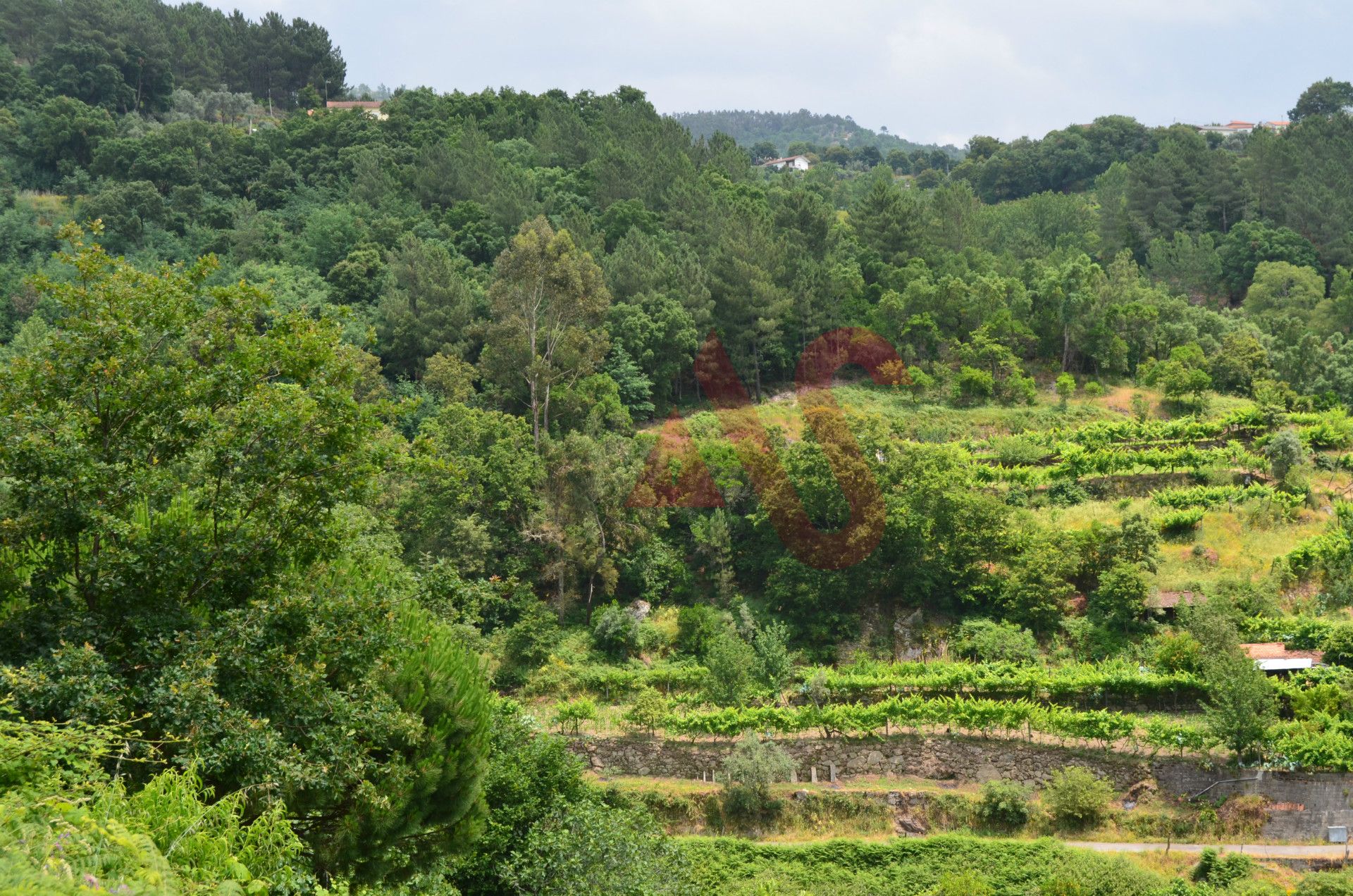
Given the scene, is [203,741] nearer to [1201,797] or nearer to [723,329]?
[1201,797]

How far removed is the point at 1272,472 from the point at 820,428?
13.2 meters

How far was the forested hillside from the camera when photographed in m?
10.4

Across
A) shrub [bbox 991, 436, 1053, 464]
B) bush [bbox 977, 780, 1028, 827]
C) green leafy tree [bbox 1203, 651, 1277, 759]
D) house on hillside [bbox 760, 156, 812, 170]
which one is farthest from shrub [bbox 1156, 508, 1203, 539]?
house on hillside [bbox 760, 156, 812, 170]

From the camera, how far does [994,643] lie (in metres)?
25.4

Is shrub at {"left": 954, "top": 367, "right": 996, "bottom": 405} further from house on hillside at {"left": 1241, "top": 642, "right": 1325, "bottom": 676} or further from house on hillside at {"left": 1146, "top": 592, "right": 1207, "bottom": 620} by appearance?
house on hillside at {"left": 1241, "top": 642, "right": 1325, "bottom": 676}

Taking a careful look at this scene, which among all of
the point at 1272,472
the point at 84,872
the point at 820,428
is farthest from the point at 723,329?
the point at 84,872

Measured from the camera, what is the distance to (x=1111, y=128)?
9012 centimetres

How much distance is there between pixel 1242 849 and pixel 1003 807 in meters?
4.12

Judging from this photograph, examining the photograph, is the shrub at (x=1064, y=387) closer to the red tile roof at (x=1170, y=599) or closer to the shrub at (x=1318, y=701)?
the red tile roof at (x=1170, y=599)

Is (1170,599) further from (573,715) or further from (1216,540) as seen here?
(573,715)

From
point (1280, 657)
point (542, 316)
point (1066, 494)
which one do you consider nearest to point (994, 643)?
point (1280, 657)

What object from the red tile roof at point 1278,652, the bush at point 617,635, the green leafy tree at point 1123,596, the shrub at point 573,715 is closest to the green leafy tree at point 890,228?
the green leafy tree at point 1123,596

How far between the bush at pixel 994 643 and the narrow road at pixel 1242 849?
562 cm

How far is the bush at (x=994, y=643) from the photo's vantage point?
2495 cm
